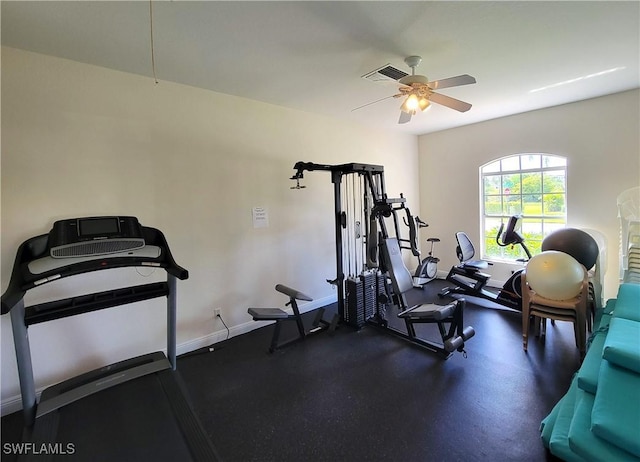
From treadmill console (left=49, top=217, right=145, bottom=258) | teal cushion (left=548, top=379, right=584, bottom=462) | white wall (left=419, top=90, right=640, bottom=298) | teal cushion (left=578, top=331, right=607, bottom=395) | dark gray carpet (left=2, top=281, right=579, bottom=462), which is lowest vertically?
dark gray carpet (left=2, top=281, right=579, bottom=462)

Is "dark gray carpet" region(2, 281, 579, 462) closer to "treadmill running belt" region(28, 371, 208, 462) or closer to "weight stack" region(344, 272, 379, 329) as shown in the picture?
"weight stack" region(344, 272, 379, 329)

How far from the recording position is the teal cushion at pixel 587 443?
134 centimetres

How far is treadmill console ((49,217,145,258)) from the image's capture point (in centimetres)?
193

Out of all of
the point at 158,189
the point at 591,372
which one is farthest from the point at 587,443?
the point at 158,189

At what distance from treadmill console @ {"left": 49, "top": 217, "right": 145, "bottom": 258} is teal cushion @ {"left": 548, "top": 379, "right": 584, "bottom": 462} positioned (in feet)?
9.07

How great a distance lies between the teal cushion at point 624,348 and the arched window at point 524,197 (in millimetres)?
2846

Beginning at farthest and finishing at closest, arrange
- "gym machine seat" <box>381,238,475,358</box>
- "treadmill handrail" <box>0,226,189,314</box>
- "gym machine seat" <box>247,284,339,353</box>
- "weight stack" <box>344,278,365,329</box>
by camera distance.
→ "weight stack" <box>344,278,365,329</box> → "gym machine seat" <box>247,284,339,353</box> → "gym machine seat" <box>381,238,475,358</box> → "treadmill handrail" <box>0,226,189,314</box>

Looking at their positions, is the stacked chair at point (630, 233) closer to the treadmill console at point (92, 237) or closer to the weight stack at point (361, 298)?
the weight stack at point (361, 298)

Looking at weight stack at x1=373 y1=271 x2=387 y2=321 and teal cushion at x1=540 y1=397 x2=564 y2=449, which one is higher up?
weight stack at x1=373 y1=271 x2=387 y2=321

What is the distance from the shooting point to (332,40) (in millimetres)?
2225

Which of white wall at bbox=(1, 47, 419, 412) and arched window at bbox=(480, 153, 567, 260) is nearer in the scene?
white wall at bbox=(1, 47, 419, 412)

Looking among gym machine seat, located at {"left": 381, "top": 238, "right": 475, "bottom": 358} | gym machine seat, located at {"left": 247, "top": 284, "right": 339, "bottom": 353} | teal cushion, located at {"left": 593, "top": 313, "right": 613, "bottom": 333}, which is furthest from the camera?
gym machine seat, located at {"left": 247, "top": 284, "right": 339, "bottom": 353}

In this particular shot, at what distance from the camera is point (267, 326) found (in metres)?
3.64

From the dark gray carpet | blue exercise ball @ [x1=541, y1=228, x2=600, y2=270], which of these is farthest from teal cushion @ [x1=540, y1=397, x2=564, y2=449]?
blue exercise ball @ [x1=541, y1=228, x2=600, y2=270]
